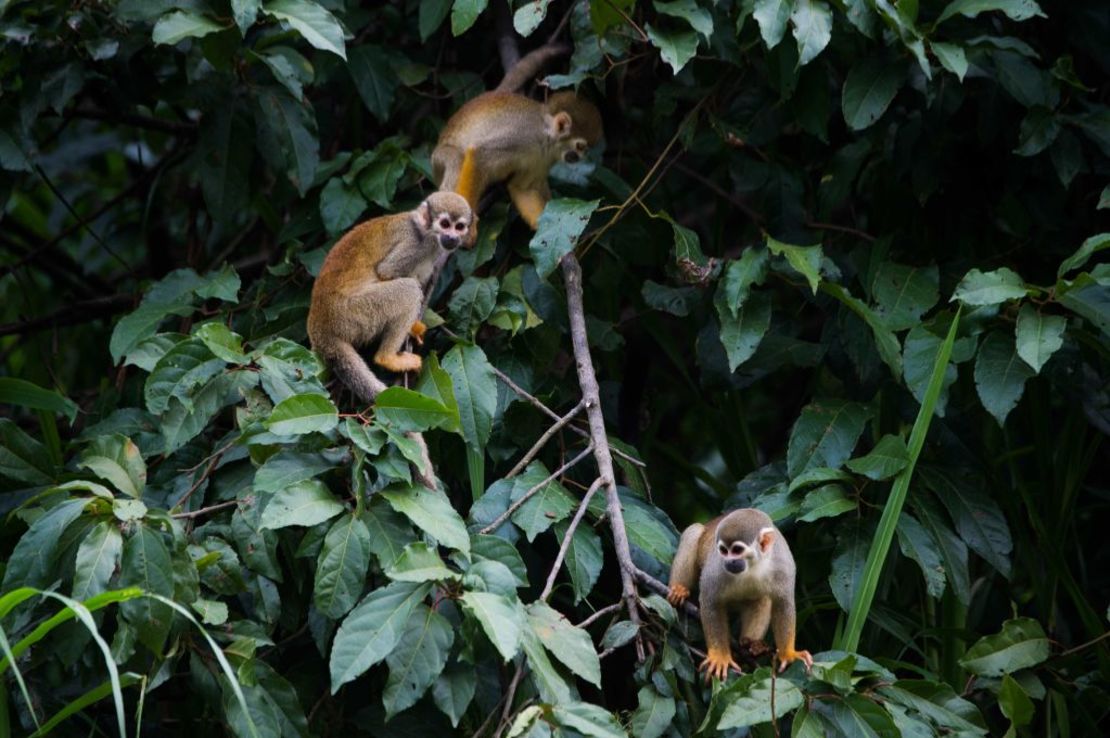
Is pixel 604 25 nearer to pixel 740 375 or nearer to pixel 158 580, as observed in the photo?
pixel 740 375

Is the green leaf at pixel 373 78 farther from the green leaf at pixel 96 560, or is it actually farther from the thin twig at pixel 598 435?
the green leaf at pixel 96 560

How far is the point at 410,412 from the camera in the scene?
3.15 m

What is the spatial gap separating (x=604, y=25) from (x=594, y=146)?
3.11ft

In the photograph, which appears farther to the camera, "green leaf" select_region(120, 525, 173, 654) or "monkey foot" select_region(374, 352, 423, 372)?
"monkey foot" select_region(374, 352, 423, 372)

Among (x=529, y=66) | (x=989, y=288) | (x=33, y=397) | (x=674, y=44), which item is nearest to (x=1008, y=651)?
(x=989, y=288)

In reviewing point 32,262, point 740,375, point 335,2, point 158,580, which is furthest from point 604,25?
point 32,262

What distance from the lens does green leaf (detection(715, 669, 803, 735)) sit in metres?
2.83

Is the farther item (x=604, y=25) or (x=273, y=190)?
(x=273, y=190)

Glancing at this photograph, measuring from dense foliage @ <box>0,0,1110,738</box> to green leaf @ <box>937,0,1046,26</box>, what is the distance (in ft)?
0.06

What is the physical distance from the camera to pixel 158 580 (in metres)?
2.96

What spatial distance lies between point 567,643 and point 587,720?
27 cm

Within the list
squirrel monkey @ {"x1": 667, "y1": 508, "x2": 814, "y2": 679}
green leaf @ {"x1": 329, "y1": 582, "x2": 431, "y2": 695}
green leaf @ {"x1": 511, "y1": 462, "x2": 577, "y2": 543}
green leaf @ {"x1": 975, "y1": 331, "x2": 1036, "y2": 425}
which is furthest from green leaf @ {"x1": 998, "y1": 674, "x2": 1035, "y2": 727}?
green leaf @ {"x1": 329, "y1": 582, "x2": 431, "y2": 695}

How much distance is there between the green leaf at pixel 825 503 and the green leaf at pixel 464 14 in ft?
5.50

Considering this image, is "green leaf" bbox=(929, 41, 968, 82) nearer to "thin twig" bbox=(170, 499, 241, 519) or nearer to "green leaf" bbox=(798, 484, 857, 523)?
"green leaf" bbox=(798, 484, 857, 523)
